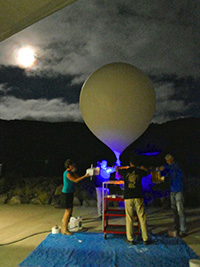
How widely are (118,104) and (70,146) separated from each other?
20178 mm

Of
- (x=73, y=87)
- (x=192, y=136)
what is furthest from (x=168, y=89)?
(x=73, y=87)

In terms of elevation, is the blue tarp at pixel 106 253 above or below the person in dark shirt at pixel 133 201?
below

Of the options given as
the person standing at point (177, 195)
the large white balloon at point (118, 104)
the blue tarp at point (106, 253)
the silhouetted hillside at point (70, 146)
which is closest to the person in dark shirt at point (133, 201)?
the blue tarp at point (106, 253)

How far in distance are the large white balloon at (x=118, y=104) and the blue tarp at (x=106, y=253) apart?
2051 mm

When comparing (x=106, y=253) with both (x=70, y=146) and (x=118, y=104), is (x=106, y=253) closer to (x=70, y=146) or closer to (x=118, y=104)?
(x=118, y=104)

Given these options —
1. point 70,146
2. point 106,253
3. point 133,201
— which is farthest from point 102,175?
point 70,146

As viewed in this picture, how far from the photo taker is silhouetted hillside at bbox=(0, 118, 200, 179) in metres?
15.8

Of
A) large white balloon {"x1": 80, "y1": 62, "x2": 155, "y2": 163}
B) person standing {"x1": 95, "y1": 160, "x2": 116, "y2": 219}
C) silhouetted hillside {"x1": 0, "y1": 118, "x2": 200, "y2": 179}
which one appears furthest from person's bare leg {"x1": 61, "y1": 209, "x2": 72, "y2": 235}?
silhouetted hillside {"x1": 0, "y1": 118, "x2": 200, "y2": 179}

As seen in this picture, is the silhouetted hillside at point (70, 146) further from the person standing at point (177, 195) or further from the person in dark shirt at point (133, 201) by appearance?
the person in dark shirt at point (133, 201)

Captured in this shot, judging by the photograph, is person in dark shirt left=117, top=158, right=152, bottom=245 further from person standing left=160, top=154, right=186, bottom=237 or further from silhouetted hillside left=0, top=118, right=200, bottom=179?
silhouetted hillside left=0, top=118, right=200, bottom=179

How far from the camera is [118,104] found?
16.9ft

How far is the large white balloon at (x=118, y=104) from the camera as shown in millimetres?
5184

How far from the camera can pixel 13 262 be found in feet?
11.6

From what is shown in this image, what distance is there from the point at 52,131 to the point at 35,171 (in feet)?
42.7
